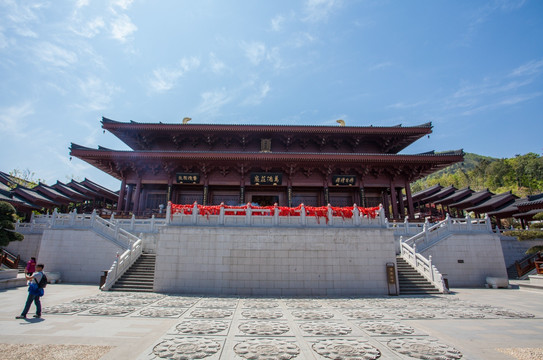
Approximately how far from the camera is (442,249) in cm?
1395

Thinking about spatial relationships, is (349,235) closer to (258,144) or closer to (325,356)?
(325,356)

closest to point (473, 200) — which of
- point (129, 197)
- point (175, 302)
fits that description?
point (175, 302)

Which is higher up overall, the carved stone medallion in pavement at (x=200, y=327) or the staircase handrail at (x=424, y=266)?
the staircase handrail at (x=424, y=266)

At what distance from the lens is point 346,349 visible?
458 centimetres

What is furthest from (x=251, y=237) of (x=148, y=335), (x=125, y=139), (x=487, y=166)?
(x=487, y=166)

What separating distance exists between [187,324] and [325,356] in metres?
3.45

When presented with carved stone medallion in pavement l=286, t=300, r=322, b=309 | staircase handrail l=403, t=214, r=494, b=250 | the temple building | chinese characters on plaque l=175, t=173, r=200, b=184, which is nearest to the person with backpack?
carved stone medallion in pavement l=286, t=300, r=322, b=309

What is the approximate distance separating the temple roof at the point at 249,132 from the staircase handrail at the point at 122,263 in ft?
34.8

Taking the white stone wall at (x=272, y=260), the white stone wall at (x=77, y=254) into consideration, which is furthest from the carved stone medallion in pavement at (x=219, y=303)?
the white stone wall at (x=77, y=254)

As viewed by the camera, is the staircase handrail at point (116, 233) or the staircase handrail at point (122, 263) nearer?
the staircase handrail at point (122, 263)

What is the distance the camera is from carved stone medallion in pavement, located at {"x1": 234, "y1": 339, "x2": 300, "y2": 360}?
4.23 metres

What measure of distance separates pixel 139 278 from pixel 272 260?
6.39 meters

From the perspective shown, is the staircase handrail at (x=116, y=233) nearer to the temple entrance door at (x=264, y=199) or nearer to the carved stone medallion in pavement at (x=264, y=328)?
the temple entrance door at (x=264, y=199)

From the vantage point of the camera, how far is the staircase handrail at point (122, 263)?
11031 mm
